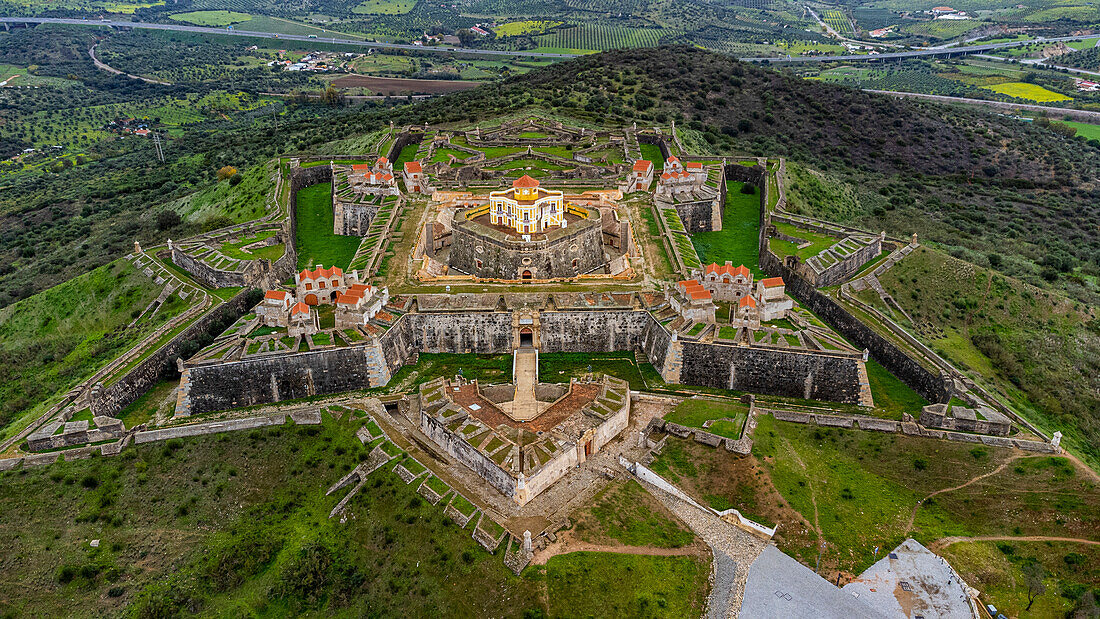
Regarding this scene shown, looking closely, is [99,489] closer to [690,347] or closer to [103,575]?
[103,575]

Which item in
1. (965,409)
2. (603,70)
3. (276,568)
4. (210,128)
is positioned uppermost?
Result: (603,70)

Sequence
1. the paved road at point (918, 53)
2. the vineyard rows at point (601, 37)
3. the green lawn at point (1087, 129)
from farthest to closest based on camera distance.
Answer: the vineyard rows at point (601, 37) < the paved road at point (918, 53) < the green lawn at point (1087, 129)

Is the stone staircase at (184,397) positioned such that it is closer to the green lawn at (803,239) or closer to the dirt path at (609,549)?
the dirt path at (609,549)

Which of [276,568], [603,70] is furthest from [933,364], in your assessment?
[603,70]

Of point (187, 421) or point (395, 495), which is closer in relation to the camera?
point (395, 495)

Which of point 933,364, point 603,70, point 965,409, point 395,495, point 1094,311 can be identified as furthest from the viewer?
point 603,70

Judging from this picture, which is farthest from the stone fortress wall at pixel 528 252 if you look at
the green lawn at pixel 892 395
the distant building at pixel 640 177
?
the green lawn at pixel 892 395

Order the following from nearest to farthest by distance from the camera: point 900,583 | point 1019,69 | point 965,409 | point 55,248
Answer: point 900,583 → point 965,409 → point 55,248 → point 1019,69
